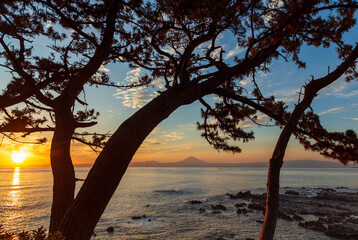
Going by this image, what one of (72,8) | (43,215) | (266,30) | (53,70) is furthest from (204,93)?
(43,215)

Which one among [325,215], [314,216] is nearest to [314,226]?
[314,216]

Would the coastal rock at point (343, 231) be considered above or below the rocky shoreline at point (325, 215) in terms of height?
above

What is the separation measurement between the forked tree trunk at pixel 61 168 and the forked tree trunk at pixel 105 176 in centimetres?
148

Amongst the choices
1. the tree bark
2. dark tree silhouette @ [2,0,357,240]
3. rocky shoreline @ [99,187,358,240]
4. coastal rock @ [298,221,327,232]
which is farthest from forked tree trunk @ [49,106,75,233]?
coastal rock @ [298,221,327,232]

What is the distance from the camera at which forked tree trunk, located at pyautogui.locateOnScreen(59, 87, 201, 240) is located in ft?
7.21

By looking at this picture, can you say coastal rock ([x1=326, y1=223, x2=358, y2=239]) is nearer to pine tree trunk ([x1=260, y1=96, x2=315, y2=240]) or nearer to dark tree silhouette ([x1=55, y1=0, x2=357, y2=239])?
dark tree silhouette ([x1=55, y1=0, x2=357, y2=239])

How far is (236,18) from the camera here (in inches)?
146

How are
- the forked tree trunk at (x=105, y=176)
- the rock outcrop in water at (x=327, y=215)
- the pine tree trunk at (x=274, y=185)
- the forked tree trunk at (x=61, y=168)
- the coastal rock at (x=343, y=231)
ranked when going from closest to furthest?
the forked tree trunk at (x=105, y=176) < the pine tree trunk at (x=274, y=185) < the forked tree trunk at (x=61, y=168) < the coastal rock at (x=343, y=231) < the rock outcrop in water at (x=327, y=215)

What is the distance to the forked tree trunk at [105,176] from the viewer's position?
86.5 inches

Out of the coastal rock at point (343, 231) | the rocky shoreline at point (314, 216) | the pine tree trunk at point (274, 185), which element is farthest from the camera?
the rocky shoreline at point (314, 216)

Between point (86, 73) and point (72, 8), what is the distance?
151 centimetres

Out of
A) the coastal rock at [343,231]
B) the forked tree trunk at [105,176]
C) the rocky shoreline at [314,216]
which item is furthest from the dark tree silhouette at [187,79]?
the coastal rock at [343,231]

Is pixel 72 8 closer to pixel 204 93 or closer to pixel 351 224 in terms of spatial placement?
pixel 204 93

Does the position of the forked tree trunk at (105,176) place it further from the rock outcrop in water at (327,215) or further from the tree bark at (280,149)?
the rock outcrop in water at (327,215)
